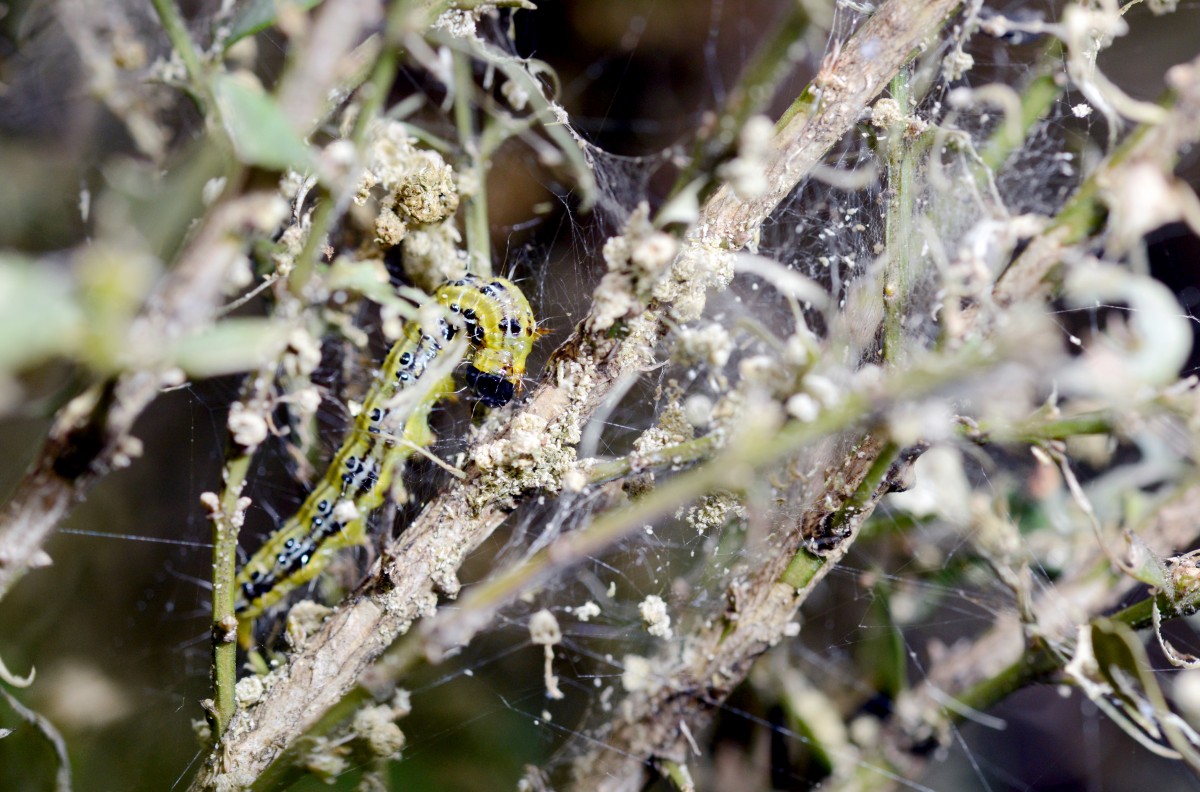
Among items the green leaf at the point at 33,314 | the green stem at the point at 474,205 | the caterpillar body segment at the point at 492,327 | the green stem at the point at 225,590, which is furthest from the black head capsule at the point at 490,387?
the green leaf at the point at 33,314

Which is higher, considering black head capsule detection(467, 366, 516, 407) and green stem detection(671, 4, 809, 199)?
green stem detection(671, 4, 809, 199)

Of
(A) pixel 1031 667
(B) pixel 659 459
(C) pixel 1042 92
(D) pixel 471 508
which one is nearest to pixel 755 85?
(B) pixel 659 459

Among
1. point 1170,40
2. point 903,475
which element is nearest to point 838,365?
point 903,475

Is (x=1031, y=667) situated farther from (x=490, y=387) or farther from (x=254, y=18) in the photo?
(x=254, y=18)

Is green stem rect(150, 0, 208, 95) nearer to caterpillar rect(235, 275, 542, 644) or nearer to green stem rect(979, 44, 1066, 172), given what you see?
caterpillar rect(235, 275, 542, 644)

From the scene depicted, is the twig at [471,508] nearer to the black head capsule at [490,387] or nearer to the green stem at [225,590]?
the green stem at [225,590]

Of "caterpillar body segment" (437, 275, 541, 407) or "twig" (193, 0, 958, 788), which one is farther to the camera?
"caterpillar body segment" (437, 275, 541, 407)

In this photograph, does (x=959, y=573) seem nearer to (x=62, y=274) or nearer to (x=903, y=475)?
(x=903, y=475)

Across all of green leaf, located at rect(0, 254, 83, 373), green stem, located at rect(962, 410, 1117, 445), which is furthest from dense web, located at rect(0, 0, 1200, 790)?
green leaf, located at rect(0, 254, 83, 373)
